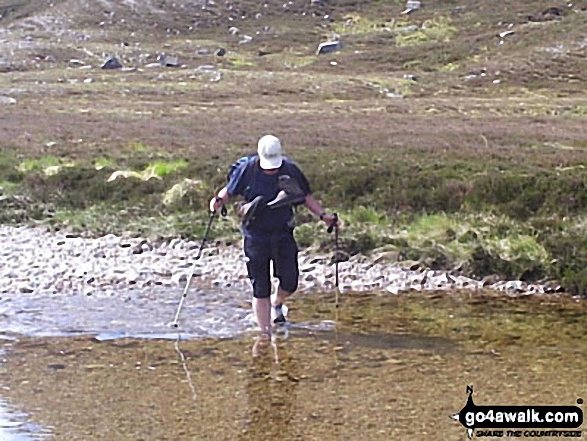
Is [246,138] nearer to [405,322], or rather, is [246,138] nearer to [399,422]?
[405,322]

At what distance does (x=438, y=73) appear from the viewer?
87.2 metres

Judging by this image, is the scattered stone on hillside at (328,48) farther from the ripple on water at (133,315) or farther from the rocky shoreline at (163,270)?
the ripple on water at (133,315)

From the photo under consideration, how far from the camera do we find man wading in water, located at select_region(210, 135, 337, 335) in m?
10.8

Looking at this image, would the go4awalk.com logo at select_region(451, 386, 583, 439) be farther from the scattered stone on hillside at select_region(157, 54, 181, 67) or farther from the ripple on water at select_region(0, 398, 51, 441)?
the scattered stone on hillside at select_region(157, 54, 181, 67)

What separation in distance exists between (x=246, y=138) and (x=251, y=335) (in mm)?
20371

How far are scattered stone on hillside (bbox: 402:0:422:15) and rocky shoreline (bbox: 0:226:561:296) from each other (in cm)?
10923

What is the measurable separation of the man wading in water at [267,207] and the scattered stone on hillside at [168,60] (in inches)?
3357

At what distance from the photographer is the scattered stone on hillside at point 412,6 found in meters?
125

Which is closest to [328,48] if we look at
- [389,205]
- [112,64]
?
[112,64]

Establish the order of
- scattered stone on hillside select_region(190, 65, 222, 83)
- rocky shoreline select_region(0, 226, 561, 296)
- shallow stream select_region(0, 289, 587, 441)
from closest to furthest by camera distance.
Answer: shallow stream select_region(0, 289, 587, 441) < rocky shoreline select_region(0, 226, 561, 296) < scattered stone on hillside select_region(190, 65, 222, 83)

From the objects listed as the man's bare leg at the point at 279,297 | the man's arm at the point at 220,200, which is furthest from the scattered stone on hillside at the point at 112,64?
the man's arm at the point at 220,200

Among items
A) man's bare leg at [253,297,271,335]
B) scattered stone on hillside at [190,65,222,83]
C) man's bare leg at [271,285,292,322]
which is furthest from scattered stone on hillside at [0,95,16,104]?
A: man's bare leg at [253,297,271,335]

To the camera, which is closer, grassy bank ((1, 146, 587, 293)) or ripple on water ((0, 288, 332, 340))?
ripple on water ((0, 288, 332, 340))

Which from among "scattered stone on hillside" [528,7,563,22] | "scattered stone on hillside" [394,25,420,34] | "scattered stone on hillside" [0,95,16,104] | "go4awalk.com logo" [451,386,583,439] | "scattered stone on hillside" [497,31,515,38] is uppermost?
"go4awalk.com logo" [451,386,583,439]
